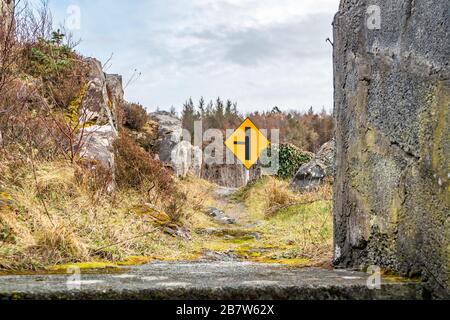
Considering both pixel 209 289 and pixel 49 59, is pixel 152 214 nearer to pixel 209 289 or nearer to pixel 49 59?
pixel 49 59

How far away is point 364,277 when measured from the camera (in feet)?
6.77

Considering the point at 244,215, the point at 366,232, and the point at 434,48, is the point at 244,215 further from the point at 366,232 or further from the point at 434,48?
the point at 434,48

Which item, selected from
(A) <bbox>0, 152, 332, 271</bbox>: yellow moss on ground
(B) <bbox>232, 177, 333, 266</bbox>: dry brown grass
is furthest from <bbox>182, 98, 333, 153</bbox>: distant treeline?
(A) <bbox>0, 152, 332, 271</bbox>: yellow moss on ground

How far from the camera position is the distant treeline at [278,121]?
28375 mm

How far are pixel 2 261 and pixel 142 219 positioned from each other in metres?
2.80

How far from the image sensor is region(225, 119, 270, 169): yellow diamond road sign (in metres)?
17.8

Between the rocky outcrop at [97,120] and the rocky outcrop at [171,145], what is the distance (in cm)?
543

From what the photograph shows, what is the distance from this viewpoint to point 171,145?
15.8 m

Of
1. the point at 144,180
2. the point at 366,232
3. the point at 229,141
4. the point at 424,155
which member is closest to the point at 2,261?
the point at 366,232

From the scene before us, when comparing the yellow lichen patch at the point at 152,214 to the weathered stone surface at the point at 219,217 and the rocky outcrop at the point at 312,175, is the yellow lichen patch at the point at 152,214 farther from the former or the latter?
the rocky outcrop at the point at 312,175

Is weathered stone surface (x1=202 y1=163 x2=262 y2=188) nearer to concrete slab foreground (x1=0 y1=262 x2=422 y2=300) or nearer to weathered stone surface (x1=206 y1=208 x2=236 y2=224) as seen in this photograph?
weathered stone surface (x1=206 y1=208 x2=236 y2=224)

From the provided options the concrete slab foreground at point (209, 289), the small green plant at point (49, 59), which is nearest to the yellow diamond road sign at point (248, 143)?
the small green plant at point (49, 59)

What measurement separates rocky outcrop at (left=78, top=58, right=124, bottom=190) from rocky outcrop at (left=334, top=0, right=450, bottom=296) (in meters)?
5.05

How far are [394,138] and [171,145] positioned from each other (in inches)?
544
